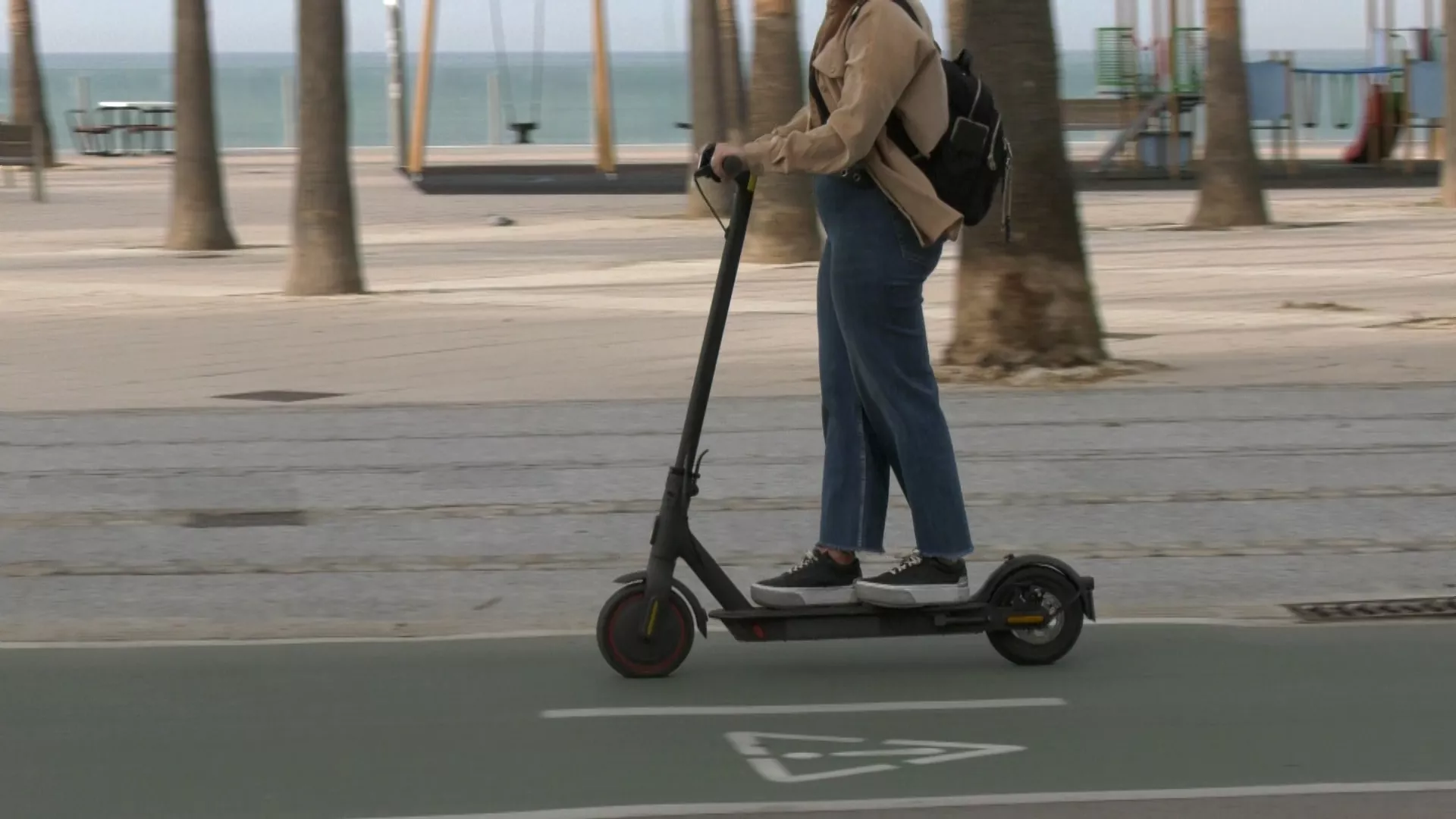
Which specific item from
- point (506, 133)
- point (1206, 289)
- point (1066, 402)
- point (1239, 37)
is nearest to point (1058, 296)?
point (1066, 402)

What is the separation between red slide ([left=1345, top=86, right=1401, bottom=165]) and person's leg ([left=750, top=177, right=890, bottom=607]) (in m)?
34.5

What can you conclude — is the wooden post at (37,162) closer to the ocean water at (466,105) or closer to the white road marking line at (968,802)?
the ocean water at (466,105)

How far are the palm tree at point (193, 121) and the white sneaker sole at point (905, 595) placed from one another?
1668cm

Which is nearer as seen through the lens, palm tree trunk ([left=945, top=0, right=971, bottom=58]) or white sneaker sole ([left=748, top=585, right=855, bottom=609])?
white sneaker sole ([left=748, top=585, right=855, bottom=609])

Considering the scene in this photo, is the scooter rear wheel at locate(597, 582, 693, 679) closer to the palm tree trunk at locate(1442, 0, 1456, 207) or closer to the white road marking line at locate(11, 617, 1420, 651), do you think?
the white road marking line at locate(11, 617, 1420, 651)

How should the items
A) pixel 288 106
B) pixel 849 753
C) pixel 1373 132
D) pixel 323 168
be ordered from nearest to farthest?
pixel 849 753, pixel 323 168, pixel 1373 132, pixel 288 106

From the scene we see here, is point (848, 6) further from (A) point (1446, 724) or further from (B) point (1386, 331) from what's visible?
(B) point (1386, 331)

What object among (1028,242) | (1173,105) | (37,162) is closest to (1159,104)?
(1173,105)

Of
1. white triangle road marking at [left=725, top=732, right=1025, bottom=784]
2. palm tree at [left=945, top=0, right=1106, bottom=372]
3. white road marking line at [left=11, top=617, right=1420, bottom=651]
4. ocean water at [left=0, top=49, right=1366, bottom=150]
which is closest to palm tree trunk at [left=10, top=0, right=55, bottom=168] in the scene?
ocean water at [left=0, top=49, right=1366, bottom=150]

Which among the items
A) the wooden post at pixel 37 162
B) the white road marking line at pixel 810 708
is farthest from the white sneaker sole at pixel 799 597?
the wooden post at pixel 37 162

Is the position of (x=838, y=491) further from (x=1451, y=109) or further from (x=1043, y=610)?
(x=1451, y=109)

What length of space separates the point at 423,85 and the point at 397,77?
64.5 inches

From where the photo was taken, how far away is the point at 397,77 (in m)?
41.8

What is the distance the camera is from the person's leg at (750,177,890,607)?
19.6ft
